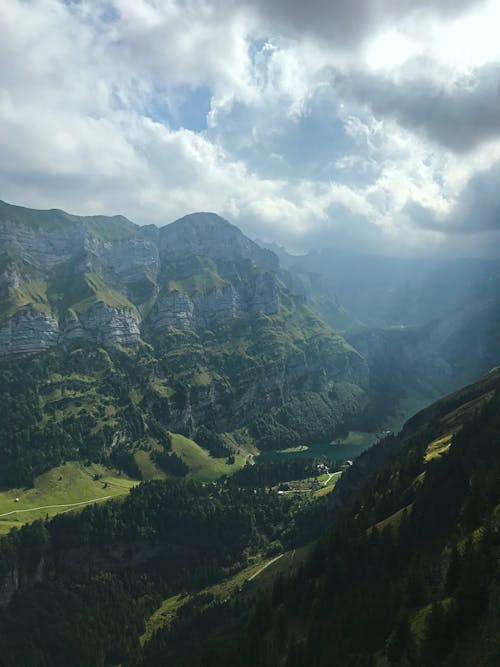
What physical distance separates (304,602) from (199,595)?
105m

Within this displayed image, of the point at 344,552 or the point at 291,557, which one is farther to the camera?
the point at 291,557

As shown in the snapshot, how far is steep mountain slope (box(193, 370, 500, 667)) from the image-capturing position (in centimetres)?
5453

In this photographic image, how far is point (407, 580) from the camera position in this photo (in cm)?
7644

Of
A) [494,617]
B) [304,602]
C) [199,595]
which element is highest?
[494,617]

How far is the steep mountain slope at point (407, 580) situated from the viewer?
54.5 metres

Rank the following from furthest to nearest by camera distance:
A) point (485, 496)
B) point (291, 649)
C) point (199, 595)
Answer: point (199, 595)
point (291, 649)
point (485, 496)

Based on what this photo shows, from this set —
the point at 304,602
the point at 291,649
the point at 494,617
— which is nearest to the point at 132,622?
the point at 304,602

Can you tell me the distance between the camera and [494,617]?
51.5 meters

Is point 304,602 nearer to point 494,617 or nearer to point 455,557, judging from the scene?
point 455,557

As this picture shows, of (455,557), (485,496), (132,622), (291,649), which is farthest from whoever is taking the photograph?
(132,622)

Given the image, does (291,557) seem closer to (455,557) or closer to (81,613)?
(81,613)

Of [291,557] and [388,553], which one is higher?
[388,553]

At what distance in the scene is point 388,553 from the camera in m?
102

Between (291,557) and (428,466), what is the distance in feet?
303
